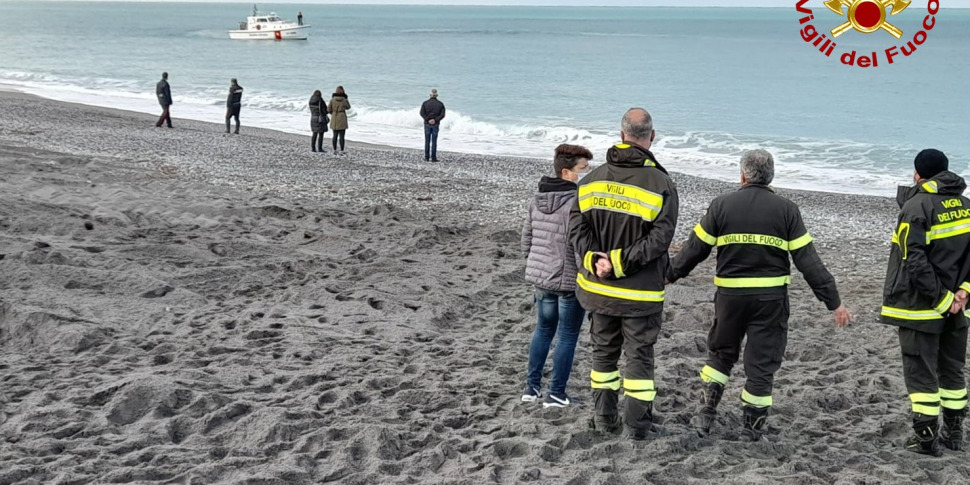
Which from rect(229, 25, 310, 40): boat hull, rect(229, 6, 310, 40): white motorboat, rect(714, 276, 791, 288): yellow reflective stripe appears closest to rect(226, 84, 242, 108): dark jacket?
rect(714, 276, 791, 288): yellow reflective stripe

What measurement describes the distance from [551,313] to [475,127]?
3060cm

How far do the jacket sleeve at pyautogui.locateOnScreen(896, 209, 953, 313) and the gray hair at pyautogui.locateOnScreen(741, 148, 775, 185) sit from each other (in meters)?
0.84

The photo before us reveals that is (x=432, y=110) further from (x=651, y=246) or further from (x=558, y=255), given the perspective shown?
(x=651, y=246)

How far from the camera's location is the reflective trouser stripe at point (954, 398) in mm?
5559

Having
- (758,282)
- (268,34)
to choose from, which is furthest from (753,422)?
(268,34)

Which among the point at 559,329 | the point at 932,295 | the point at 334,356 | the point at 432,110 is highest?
the point at 432,110

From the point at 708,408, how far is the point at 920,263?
1460 mm

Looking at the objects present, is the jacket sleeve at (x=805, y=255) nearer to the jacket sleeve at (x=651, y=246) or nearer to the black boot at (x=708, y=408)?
the jacket sleeve at (x=651, y=246)

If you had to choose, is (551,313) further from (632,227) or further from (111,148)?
(111,148)

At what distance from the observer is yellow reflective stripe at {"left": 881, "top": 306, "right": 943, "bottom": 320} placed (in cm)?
536

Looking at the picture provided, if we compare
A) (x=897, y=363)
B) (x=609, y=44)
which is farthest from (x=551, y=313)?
(x=609, y=44)

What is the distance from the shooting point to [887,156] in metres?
29.8

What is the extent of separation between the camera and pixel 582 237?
5395mm

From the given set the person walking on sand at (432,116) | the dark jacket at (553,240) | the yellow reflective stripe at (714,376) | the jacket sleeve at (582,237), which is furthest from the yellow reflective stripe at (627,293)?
the person walking on sand at (432,116)
